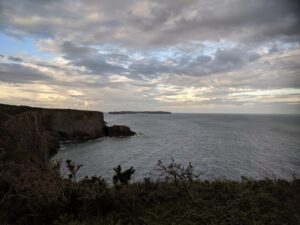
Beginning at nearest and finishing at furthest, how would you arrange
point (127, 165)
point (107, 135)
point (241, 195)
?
point (241, 195)
point (127, 165)
point (107, 135)

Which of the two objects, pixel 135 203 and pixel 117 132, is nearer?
pixel 135 203

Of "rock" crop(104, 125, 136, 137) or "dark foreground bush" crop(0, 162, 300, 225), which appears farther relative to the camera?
"rock" crop(104, 125, 136, 137)

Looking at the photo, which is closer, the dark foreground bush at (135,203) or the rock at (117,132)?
the dark foreground bush at (135,203)

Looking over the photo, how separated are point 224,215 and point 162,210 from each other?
1.26m

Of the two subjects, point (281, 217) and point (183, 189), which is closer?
point (281, 217)

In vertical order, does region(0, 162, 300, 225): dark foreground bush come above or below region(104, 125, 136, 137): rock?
above

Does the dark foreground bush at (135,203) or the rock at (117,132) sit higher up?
the dark foreground bush at (135,203)

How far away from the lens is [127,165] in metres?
29.7

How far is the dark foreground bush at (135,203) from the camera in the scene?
5.41 metres

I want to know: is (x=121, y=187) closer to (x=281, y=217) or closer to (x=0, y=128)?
(x=281, y=217)

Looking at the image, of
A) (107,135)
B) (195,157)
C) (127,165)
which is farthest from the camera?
(107,135)

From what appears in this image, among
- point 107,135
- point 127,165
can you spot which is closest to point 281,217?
point 127,165

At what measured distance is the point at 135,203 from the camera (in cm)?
625

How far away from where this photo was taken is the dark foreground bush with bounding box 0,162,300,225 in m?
5.41
